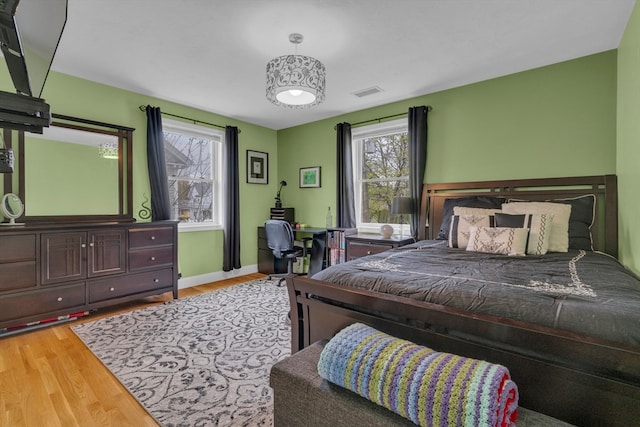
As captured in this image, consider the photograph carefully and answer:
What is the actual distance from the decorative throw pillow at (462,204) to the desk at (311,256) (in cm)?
170

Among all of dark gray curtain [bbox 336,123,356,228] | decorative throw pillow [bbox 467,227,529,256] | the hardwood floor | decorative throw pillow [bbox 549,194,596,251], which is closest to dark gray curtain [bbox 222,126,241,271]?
dark gray curtain [bbox 336,123,356,228]

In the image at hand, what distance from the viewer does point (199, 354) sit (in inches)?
89.7

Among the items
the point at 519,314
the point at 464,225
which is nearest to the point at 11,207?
the point at 519,314

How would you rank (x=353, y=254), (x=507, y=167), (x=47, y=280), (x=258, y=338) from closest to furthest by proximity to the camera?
(x=258, y=338) < (x=47, y=280) < (x=507, y=167) < (x=353, y=254)

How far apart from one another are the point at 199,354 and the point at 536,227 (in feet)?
9.00

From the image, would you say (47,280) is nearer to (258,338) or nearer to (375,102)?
(258,338)

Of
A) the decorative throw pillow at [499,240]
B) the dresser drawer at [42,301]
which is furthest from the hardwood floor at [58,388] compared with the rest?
the decorative throw pillow at [499,240]

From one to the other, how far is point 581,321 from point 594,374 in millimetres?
172

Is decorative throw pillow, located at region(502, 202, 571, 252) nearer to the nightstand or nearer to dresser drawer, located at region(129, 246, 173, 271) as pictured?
the nightstand

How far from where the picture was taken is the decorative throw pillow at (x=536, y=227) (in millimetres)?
2295

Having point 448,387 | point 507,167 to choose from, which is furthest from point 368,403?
point 507,167

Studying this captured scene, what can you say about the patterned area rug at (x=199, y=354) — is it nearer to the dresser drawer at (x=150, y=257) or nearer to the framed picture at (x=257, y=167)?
the dresser drawer at (x=150, y=257)

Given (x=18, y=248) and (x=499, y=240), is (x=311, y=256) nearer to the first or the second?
(x=499, y=240)

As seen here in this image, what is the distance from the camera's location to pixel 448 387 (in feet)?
2.89
